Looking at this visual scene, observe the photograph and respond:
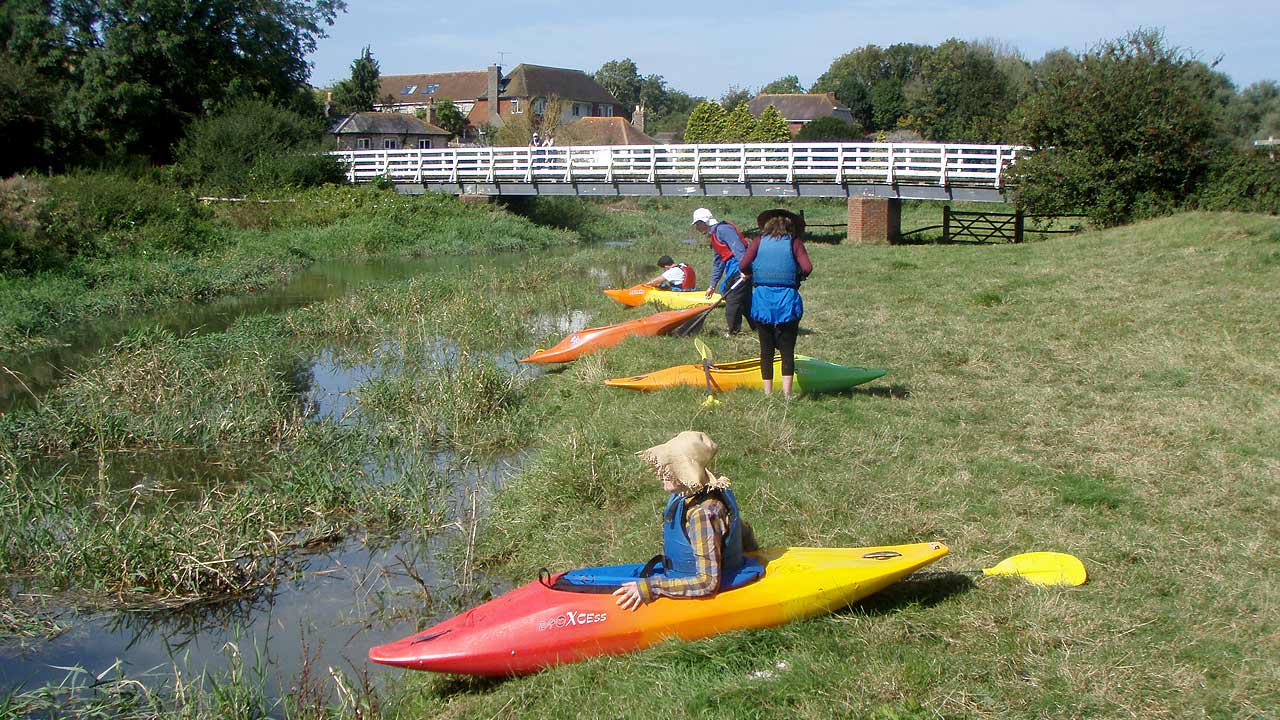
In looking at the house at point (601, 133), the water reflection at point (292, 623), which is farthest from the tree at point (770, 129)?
the water reflection at point (292, 623)

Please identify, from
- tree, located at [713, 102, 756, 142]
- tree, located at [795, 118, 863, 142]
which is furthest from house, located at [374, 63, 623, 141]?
tree, located at [795, 118, 863, 142]

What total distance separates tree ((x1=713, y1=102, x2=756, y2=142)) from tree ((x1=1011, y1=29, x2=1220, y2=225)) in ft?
92.1

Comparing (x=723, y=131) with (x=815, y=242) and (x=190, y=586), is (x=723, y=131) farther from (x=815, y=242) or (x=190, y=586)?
(x=190, y=586)

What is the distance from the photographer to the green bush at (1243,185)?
724 inches

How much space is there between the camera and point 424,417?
9.15 meters

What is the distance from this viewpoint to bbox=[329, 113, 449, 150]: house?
52500 mm

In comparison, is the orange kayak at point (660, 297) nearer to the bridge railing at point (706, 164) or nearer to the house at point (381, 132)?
the bridge railing at point (706, 164)

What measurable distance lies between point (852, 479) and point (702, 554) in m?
2.23

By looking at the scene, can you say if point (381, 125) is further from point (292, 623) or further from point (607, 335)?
point (292, 623)

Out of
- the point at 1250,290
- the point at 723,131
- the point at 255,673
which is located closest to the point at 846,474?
the point at 255,673

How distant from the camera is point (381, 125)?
174ft

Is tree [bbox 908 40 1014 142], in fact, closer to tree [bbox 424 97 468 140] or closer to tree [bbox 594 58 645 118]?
tree [bbox 424 97 468 140]

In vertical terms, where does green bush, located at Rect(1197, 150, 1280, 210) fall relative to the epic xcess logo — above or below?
above

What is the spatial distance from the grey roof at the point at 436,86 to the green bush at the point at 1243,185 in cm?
5653
